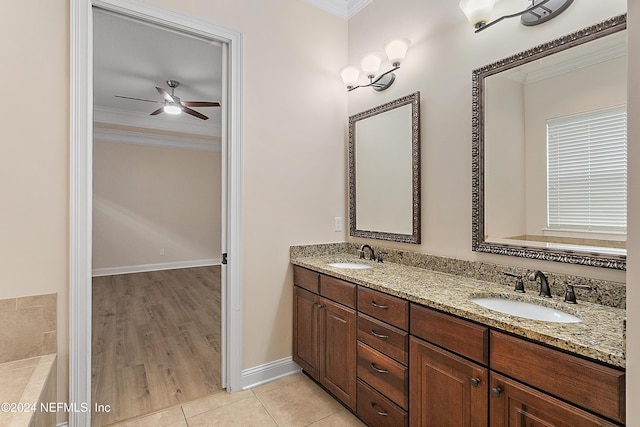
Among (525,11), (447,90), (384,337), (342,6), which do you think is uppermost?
(342,6)

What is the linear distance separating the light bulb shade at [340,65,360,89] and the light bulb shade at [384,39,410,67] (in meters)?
0.39

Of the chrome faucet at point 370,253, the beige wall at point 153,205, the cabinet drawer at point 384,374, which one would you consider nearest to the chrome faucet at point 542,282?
the cabinet drawer at point 384,374

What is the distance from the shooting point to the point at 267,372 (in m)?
2.41

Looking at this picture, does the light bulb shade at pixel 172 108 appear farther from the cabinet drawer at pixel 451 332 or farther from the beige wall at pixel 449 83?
the cabinet drawer at pixel 451 332

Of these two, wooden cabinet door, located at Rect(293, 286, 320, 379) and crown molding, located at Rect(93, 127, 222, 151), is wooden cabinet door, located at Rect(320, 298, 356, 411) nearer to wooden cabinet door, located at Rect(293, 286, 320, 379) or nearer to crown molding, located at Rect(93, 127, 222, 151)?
wooden cabinet door, located at Rect(293, 286, 320, 379)

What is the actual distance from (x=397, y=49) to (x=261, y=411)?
2.56m

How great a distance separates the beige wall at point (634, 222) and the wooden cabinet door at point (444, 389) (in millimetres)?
457

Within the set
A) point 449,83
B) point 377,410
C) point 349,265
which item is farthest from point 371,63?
point 377,410

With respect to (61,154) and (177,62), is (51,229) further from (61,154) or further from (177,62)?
(177,62)

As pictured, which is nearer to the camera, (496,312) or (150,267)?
(496,312)

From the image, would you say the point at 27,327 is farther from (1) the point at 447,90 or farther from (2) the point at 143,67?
(2) the point at 143,67

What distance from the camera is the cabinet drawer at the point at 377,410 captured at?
1605 mm

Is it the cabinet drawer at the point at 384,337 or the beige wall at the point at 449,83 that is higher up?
the beige wall at the point at 449,83

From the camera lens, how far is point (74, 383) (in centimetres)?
180
